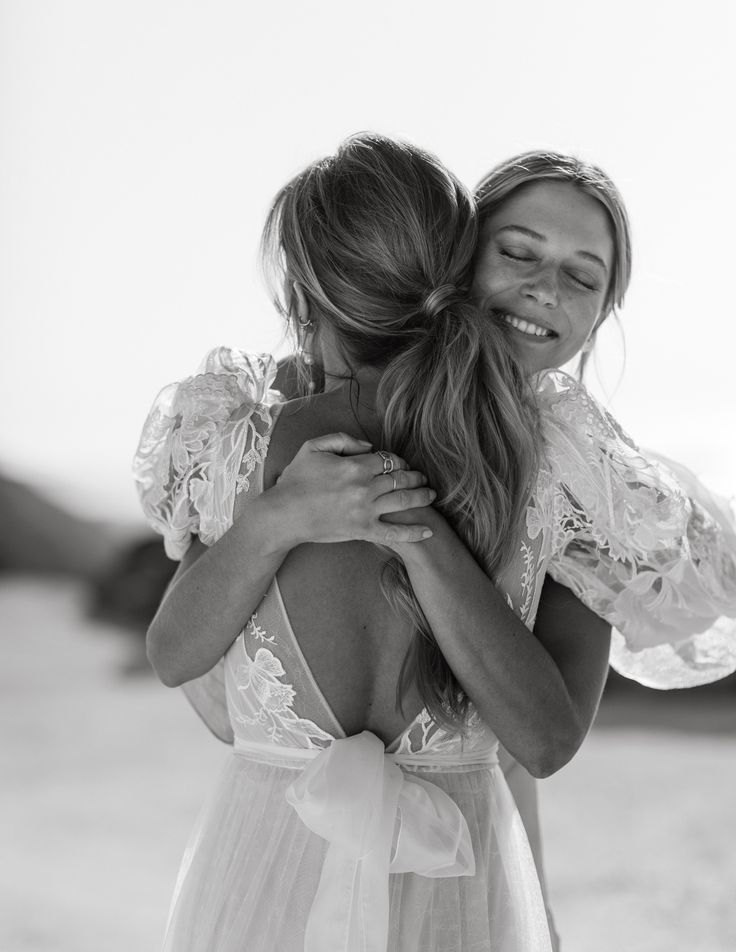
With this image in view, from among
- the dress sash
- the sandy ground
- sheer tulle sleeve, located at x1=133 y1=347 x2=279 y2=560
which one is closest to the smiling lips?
sheer tulle sleeve, located at x1=133 y1=347 x2=279 y2=560

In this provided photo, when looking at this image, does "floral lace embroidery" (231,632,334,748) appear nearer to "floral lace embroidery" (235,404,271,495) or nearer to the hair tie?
"floral lace embroidery" (235,404,271,495)

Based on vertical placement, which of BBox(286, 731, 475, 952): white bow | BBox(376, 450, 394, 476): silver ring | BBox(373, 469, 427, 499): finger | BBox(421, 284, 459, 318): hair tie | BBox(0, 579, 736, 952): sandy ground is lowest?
BBox(0, 579, 736, 952): sandy ground

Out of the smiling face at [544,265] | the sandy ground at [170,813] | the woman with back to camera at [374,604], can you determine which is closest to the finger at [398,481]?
the woman with back to camera at [374,604]

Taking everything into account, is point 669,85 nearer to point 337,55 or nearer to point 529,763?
point 337,55

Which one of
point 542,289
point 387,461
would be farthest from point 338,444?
point 542,289

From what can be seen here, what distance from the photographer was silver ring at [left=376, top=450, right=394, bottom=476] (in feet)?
3.87

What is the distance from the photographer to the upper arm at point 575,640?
135cm

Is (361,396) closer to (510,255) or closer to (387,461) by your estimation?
(387,461)

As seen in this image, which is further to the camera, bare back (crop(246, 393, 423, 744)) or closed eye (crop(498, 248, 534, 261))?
closed eye (crop(498, 248, 534, 261))

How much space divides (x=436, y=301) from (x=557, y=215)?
0.34 meters

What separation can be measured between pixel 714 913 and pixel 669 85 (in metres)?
4.85

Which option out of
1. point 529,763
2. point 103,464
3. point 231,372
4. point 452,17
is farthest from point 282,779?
point 103,464

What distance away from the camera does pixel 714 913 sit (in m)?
4.50

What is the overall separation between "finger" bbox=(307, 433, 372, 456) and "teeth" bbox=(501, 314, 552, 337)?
37 cm
